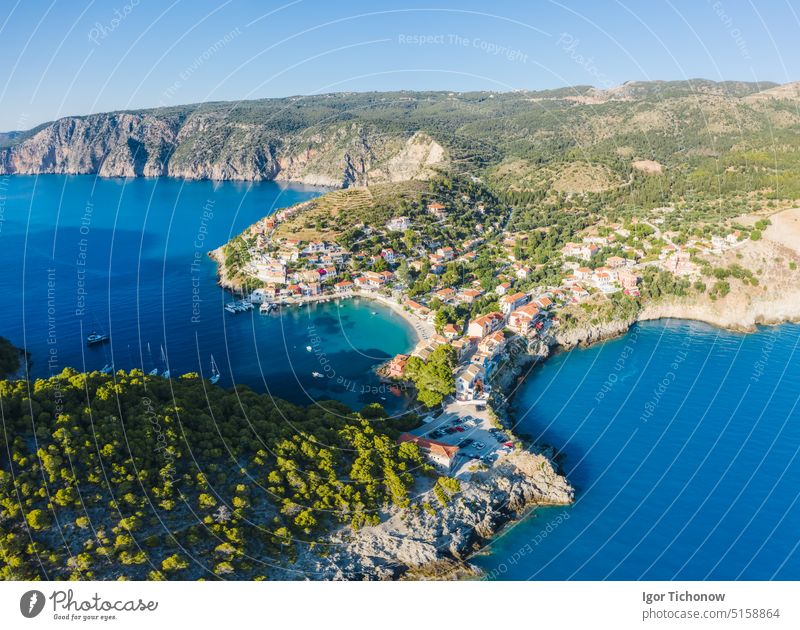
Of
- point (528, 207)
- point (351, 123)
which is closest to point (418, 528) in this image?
point (528, 207)

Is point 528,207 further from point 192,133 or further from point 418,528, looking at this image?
point 192,133

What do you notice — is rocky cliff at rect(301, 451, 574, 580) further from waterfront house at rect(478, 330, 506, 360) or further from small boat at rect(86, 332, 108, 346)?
small boat at rect(86, 332, 108, 346)

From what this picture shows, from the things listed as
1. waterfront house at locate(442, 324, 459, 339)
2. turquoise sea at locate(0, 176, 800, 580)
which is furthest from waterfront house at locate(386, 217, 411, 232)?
waterfront house at locate(442, 324, 459, 339)

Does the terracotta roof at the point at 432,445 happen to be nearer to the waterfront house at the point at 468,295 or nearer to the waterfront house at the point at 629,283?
the waterfront house at the point at 468,295

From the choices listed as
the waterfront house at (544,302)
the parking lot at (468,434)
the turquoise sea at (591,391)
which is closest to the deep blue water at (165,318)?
the turquoise sea at (591,391)

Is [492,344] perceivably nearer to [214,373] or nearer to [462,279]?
[462,279]
